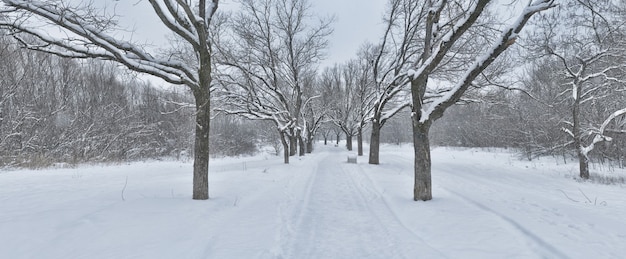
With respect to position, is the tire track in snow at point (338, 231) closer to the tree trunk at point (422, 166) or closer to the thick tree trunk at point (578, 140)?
the tree trunk at point (422, 166)

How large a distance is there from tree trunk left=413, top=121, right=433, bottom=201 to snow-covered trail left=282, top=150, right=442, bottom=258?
0.95 m

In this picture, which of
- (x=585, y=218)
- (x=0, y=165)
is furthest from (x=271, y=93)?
(x=585, y=218)

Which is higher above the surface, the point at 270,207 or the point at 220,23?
the point at 220,23

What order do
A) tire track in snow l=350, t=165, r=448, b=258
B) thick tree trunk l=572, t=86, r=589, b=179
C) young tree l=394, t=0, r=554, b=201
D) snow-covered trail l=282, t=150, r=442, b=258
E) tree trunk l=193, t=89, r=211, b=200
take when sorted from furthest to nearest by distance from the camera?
thick tree trunk l=572, t=86, r=589, b=179, tree trunk l=193, t=89, r=211, b=200, young tree l=394, t=0, r=554, b=201, tire track in snow l=350, t=165, r=448, b=258, snow-covered trail l=282, t=150, r=442, b=258

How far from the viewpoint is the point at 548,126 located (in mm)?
19188

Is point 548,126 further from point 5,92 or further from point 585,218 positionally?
point 5,92

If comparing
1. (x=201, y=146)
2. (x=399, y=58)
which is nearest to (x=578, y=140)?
(x=399, y=58)

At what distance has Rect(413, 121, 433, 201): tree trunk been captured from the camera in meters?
6.65

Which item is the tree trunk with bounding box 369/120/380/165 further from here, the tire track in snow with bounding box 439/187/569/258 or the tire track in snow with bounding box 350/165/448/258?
the tire track in snow with bounding box 439/187/569/258

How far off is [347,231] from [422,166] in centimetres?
300

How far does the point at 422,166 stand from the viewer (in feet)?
22.1

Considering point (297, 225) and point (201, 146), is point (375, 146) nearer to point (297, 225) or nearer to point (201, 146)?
point (201, 146)

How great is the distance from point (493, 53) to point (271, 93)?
15680mm

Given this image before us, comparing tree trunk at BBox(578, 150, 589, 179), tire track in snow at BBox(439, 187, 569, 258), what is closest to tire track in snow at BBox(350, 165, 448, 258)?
tire track in snow at BBox(439, 187, 569, 258)
